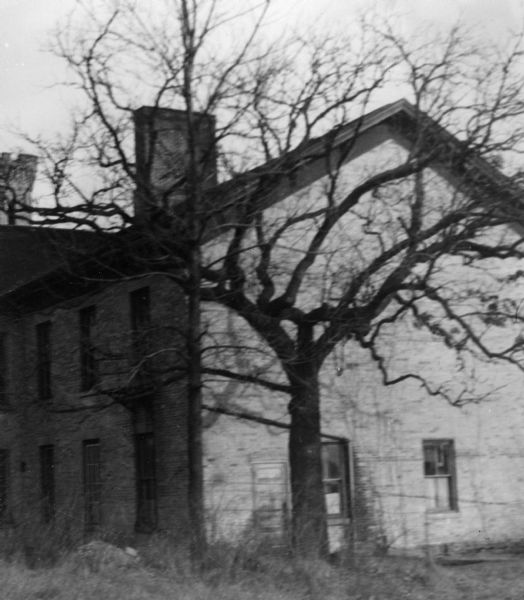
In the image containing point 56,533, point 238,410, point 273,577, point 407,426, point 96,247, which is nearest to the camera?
point 273,577

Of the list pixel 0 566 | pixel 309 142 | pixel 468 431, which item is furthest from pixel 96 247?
pixel 468 431

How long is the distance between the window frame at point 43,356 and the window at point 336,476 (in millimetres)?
8419

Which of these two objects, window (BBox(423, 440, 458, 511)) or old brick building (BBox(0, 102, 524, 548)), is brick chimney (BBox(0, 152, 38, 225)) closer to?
old brick building (BBox(0, 102, 524, 548))

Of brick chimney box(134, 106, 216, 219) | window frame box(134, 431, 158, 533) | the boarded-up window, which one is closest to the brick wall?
window frame box(134, 431, 158, 533)

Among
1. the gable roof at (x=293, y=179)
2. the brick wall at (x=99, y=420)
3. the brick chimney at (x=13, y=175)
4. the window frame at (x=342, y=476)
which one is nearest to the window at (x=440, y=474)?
the window frame at (x=342, y=476)

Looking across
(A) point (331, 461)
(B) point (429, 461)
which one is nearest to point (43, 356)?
(A) point (331, 461)

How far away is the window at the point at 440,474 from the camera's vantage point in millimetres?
23078

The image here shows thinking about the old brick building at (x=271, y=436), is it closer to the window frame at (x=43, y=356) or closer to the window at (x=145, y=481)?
the window at (x=145, y=481)

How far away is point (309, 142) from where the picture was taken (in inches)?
697

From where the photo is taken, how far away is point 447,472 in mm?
23359

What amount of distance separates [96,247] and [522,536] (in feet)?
37.9

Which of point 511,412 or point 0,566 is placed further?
point 511,412

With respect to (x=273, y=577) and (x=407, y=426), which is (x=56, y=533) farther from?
(x=407, y=426)

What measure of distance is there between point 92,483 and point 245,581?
10967mm
